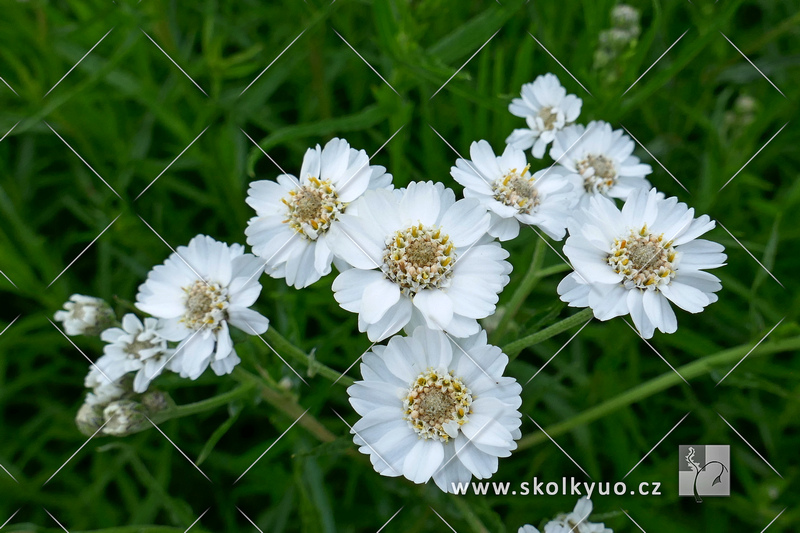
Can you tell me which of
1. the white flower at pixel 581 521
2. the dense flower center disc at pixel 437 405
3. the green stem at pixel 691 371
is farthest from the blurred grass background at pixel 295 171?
the dense flower center disc at pixel 437 405

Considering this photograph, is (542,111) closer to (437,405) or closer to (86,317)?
(437,405)

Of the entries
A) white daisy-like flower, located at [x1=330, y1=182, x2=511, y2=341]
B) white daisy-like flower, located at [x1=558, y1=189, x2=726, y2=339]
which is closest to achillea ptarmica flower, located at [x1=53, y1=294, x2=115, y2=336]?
white daisy-like flower, located at [x1=330, y1=182, x2=511, y2=341]

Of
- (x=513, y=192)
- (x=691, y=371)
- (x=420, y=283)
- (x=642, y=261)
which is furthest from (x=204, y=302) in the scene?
(x=691, y=371)

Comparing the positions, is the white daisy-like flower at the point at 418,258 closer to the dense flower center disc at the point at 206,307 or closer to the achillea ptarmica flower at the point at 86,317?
the dense flower center disc at the point at 206,307

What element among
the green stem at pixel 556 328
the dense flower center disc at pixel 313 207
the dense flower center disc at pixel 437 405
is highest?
the dense flower center disc at pixel 313 207

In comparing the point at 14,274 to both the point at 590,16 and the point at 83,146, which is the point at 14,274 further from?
the point at 590,16
